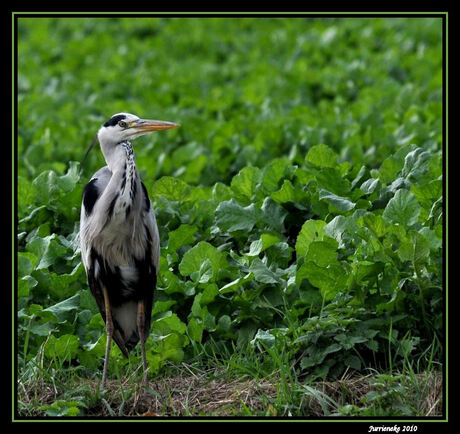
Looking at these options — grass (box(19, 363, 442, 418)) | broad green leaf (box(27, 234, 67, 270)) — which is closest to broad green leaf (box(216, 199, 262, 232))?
broad green leaf (box(27, 234, 67, 270))

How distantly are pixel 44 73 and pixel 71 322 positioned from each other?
8585 millimetres

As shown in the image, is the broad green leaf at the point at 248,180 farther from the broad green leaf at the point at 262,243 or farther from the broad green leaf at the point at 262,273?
the broad green leaf at the point at 262,273

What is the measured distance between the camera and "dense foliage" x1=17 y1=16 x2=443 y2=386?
17.3 feet

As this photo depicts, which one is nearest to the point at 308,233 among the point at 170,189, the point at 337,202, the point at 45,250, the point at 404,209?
the point at 337,202

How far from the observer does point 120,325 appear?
5551mm

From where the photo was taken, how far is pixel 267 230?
6.29 metres

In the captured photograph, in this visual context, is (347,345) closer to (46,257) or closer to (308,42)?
(46,257)

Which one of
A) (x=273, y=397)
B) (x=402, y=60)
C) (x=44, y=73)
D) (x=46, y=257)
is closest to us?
(x=273, y=397)

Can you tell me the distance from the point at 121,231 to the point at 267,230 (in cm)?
142

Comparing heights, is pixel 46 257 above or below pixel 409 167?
below

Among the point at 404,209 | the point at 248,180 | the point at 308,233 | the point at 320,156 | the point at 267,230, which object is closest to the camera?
the point at 404,209

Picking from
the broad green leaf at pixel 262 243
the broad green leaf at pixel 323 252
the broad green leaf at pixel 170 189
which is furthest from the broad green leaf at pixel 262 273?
the broad green leaf at pixel 170 189

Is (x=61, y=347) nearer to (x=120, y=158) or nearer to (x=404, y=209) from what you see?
(x=120, y=158)
